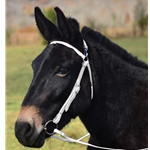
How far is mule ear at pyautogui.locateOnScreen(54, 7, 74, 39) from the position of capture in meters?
2.80

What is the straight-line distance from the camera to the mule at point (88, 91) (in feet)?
8.85

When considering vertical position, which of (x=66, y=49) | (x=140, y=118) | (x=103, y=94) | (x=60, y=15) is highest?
(x=60, y=15)

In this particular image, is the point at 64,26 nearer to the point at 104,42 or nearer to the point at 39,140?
the point at 104,42

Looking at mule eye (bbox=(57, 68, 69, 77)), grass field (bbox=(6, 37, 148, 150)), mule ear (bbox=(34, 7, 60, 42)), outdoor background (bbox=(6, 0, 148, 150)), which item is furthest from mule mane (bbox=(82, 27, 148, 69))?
outdoor background (bbox=(6, 0, 148, 150))

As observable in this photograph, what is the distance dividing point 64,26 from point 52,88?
0.54 meters

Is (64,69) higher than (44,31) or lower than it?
lower

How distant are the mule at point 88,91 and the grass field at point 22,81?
4.75 feet

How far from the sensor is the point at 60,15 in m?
2.80

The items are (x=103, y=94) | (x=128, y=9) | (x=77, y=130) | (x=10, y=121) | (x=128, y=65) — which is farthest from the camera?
(x=128, y=9)

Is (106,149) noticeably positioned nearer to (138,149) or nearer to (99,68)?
(138,149)

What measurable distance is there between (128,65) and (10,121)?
3645 mm

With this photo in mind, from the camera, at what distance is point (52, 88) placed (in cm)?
273

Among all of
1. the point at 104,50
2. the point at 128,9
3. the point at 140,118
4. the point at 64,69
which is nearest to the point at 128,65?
the point at 104,50

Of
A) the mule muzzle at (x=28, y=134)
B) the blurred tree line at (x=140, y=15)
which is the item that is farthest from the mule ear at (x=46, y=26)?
the blurred tree line at (x=140, y=15)
